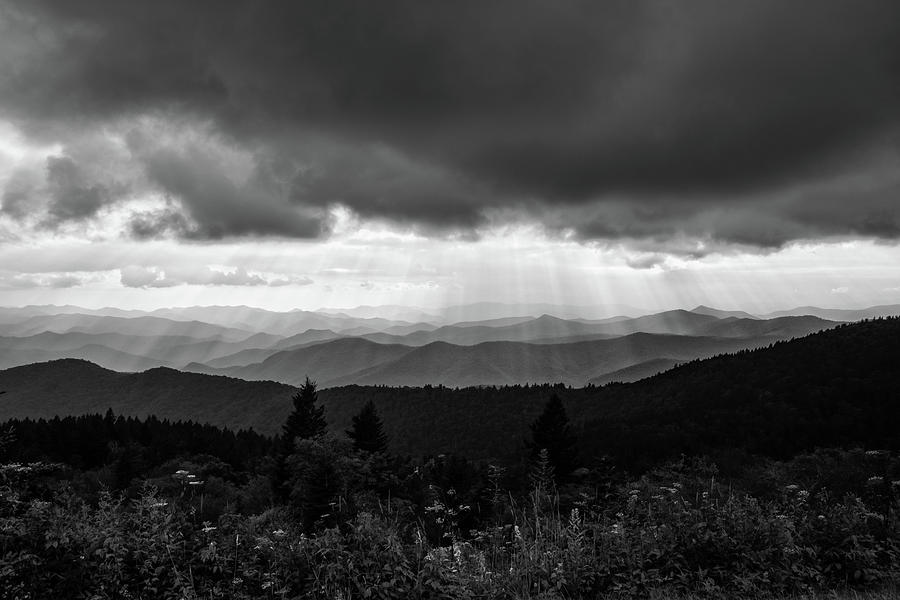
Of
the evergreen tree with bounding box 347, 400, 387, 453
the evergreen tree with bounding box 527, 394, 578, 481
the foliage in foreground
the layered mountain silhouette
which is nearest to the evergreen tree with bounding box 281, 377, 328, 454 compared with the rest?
the evergreen tree with bounding box 347, 400, 387, 453

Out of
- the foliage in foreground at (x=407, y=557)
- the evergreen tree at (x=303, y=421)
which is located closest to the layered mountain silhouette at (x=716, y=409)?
the evergreen tree at (x=303, y=421)

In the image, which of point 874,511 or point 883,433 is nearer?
point 874,511

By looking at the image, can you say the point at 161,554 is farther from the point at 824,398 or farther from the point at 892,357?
the point at 892,357

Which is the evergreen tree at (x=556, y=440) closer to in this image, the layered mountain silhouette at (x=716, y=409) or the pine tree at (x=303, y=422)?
the layered mountain silhouette at (x=716, y=409)

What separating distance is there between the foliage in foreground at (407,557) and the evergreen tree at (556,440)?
44.2 meters

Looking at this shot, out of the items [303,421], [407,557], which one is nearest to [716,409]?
[303,421]

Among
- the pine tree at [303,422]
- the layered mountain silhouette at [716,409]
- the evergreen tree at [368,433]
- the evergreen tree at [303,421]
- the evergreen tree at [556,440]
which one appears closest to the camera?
the evergreen tree at [556,440]

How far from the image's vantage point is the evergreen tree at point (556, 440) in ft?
173

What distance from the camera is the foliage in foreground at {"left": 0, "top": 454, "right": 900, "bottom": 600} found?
700 centimetres

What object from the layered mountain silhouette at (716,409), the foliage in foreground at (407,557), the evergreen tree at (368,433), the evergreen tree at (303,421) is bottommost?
the layered mountain silhouette at (716,409)

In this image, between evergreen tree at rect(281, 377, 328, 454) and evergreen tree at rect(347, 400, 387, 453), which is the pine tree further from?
evergreen tree at rect(347, 400, 387, 453)

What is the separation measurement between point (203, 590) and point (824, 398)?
95.7 meters

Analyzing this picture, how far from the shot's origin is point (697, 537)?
8.15 m

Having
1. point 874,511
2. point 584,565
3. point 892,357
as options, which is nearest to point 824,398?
point 892,357
